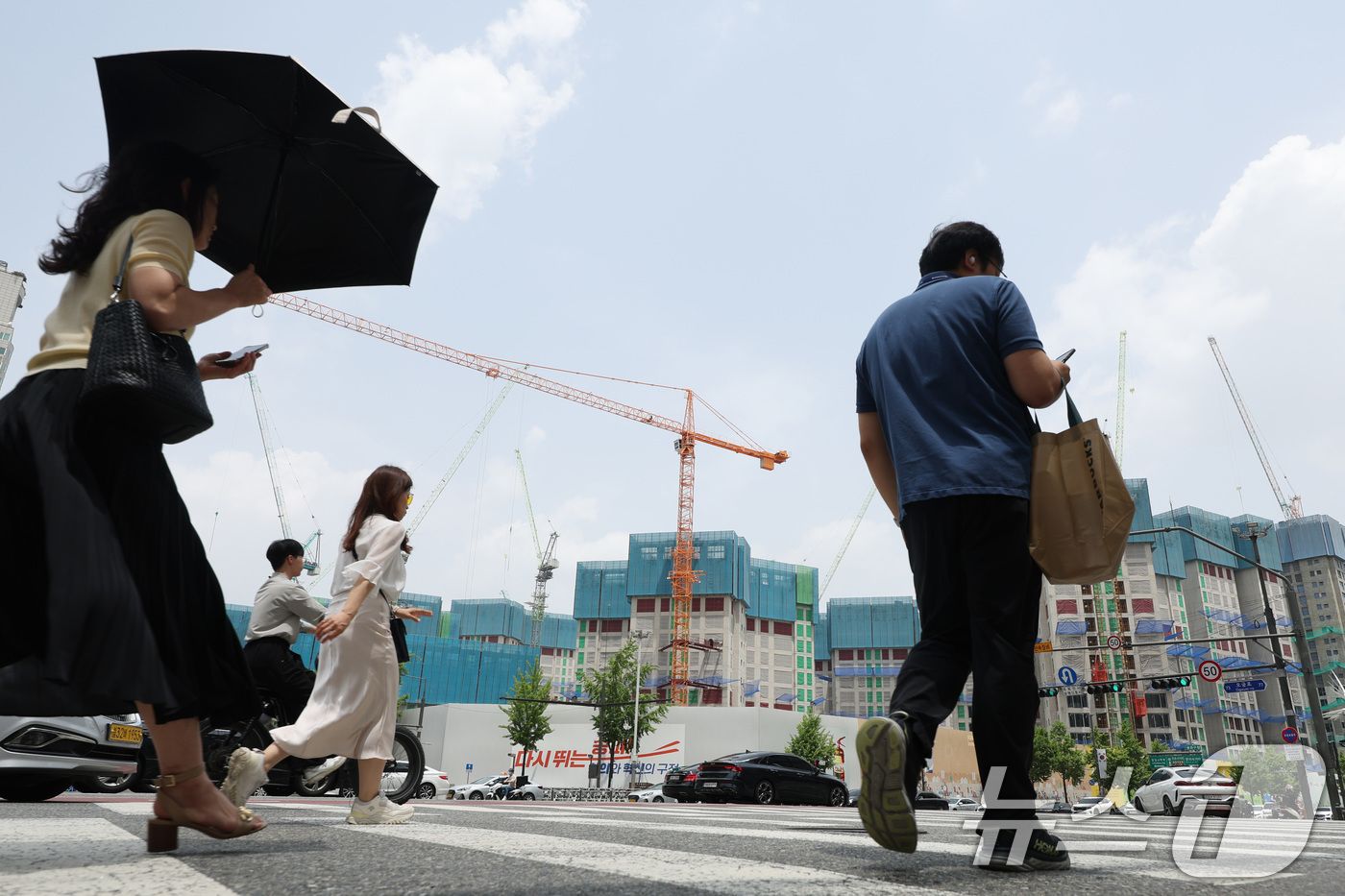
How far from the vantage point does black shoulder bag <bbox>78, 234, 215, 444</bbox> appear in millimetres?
1765

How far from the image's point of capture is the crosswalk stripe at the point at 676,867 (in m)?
1.41

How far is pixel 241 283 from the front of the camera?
7.38ft

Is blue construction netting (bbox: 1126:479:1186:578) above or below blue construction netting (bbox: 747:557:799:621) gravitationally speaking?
above

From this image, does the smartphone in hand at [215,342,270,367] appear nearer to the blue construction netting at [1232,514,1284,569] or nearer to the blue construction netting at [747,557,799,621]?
the blue construction netting at [747,557,799,621]

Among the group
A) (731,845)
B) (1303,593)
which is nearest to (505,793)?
(731,845)

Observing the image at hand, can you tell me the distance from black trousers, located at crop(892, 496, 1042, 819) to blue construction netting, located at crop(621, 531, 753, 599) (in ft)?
348

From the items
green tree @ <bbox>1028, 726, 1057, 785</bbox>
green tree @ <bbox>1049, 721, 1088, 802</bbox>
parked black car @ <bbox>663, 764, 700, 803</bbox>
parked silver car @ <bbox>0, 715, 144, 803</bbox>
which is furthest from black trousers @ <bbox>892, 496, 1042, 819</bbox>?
green tree @ <bbox>1049, 721, 1088, 802</bbox>

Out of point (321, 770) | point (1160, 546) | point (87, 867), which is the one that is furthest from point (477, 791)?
point (1160, 546)

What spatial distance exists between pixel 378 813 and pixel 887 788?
2.29 metres

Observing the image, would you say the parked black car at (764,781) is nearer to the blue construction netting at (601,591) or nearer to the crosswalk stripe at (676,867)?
the crosswalk stripe at (676,867)

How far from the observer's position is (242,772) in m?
2.93

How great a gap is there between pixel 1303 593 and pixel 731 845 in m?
174

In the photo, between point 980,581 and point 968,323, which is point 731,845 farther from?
point 968,323

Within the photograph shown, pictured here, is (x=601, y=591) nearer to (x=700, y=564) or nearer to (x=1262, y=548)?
(x=700, y=564)
